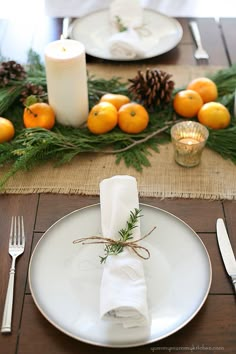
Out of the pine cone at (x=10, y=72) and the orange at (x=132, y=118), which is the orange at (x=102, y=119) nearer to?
the orange at (x=132, y=118)

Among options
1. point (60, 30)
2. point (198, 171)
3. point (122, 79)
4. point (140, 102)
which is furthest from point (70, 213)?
point (60, 30)

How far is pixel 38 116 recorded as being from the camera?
1.01 metres

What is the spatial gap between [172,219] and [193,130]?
261 millimetres

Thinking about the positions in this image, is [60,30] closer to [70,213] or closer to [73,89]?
[73,89]

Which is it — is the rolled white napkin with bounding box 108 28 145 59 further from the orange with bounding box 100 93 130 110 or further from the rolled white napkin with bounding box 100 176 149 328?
the rolled white napkin with bounding box 100 176 149 328

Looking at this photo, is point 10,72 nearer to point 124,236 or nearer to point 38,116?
point 38,116

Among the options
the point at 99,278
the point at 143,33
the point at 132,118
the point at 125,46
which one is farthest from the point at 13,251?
the point at 143,33

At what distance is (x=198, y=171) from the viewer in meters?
0.96

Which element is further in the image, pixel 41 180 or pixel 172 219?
pixel 41 180

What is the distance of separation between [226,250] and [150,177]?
0.23m

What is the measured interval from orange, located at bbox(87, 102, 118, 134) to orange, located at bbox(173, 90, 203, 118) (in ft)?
0.46

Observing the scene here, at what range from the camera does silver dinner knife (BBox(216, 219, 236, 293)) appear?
74 centimetres

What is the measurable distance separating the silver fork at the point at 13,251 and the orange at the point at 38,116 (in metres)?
0.24

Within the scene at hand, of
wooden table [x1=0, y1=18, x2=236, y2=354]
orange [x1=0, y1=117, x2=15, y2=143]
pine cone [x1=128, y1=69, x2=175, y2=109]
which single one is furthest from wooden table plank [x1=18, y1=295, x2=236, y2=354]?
pine cone [x1=128, y1=69, x2=175, y2=109]
